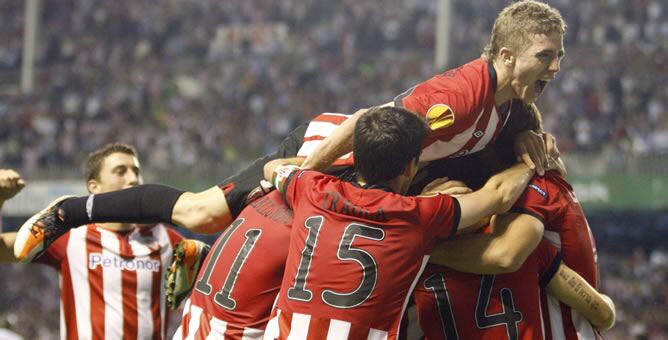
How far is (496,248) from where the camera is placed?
4320mm

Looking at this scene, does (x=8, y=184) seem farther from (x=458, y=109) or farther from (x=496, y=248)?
(x=496, y=248)

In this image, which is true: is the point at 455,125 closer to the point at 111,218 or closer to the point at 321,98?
the point at 111,218

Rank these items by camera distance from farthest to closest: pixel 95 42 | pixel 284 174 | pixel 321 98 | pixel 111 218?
pixel 95 42 → pixel 321 98 → pixel 111 218 → pixel 284 174

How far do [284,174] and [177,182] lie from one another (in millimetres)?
16627

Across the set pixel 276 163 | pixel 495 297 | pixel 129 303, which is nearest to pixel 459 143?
pixel 495 297

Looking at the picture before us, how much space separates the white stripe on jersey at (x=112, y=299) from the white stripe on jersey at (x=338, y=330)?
2.39 meters

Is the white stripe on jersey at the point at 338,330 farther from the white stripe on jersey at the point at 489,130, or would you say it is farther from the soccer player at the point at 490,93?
the white stripe on jersey at the point at 489,130

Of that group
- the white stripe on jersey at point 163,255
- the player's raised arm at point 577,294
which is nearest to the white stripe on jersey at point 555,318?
the player's raised arm at point 577,294

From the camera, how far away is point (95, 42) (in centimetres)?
2678

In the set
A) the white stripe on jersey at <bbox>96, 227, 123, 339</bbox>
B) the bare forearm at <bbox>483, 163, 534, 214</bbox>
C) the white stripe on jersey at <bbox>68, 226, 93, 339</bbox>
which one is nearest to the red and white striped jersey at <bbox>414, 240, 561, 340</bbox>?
the bare forearm at <bbox>483, 163, 534, 214</bbox>

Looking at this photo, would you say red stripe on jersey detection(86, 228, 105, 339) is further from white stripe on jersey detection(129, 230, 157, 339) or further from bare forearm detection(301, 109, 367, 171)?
bare forearm detection(301, 109, 367, 171)

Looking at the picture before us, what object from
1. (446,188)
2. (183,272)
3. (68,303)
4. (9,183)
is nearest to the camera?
(446,188)

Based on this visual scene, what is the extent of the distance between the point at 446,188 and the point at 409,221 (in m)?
0.54

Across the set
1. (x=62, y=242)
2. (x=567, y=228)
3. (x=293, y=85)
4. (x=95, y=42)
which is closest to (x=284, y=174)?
(x=567, y=228)
